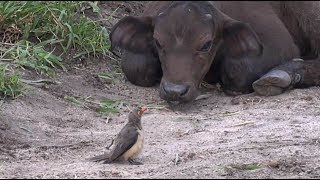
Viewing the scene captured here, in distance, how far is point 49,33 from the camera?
9086 millimetres

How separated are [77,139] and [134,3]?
4.73 metres

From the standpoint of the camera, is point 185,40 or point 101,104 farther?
point 185,40

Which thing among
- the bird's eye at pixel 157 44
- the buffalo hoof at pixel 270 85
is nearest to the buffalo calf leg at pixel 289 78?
the buffalo hoof at pixel 270 85

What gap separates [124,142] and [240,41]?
3.14 m

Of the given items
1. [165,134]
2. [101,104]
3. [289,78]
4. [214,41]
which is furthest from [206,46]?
[165,134]

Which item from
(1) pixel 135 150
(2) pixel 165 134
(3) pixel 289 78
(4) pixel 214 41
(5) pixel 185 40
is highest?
(1) pixel 135 150

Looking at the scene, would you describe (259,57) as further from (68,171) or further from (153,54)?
(68,171)

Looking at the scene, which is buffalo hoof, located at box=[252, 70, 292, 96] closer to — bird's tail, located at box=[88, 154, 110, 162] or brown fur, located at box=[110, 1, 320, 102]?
brown fur, located at box=[110, 1, 320, 102]

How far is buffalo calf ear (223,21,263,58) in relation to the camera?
8.55 metres

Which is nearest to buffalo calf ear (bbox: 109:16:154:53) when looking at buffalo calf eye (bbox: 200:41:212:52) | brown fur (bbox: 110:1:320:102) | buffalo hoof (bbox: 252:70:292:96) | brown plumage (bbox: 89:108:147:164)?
brown fur (bbox: 110:1:320:102)

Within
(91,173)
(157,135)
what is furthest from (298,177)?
(157,135)

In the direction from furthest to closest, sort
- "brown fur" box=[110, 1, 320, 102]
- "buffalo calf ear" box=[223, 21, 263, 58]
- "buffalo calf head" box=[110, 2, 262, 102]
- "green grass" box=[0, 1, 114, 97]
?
"green grass" box=[0, 1, 114, 97] < "buffalo calf ear" box=[223, 21, 263, 58] < "brown fur" box=[110, 1, 320, 102] < "buffalo calf head" box=[110, 2, 262, 102]

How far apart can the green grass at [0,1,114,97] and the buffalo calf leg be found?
175cm

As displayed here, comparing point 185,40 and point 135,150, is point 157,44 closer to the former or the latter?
point 185,40
